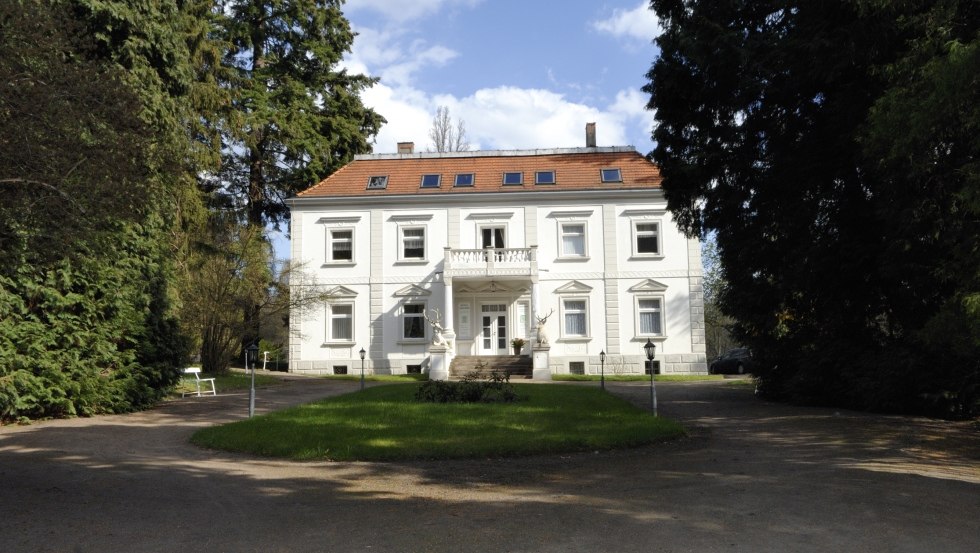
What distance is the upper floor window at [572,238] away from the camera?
30344mm

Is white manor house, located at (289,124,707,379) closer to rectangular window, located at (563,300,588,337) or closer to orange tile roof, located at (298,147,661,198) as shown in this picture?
rectangular window, located at (563,300,588,337)

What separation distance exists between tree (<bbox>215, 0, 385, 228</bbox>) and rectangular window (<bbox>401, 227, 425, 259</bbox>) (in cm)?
695

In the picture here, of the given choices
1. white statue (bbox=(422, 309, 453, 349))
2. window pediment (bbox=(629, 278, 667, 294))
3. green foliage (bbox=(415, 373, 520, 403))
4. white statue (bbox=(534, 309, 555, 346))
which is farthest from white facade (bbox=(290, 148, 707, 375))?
green foliage (bbox=(415, 373, 520, 403))

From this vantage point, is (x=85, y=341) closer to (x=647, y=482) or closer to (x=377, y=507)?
(x=377, y=507)

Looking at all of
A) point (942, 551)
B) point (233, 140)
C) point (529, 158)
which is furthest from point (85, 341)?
point (529, 158)

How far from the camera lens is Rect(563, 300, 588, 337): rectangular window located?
98.4 feet

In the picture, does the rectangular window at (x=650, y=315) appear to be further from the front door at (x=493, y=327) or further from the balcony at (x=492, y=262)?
the front door at (x=493, y=327)

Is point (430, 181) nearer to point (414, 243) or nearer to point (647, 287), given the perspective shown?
point (414, 243)

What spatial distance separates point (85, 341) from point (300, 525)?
33.9 feet

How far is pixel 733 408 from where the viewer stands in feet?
48.8

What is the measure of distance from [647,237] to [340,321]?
13.7 meters

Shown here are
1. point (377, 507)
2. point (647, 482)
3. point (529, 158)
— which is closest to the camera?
point (377, 507)

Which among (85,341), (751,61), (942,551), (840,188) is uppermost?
(751,61)

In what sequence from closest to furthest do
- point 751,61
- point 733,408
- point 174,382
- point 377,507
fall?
point 377,507, point 751,61, point 733,408, point 174,382
